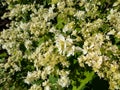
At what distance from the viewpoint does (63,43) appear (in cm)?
361

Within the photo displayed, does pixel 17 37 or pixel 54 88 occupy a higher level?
pixel 17 37

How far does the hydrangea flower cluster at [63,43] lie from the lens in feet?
11.6

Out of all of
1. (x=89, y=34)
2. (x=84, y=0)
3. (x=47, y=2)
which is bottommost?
(x=89, y=34)

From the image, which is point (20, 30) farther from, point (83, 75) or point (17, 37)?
point (83, 75)

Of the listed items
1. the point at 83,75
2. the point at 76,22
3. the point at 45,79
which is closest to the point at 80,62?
the point at 83,75

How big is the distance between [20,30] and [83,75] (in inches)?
52.4

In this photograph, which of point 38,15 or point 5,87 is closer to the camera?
point 5,87

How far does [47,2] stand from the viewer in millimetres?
5312

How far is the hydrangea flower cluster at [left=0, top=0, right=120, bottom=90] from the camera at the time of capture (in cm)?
353

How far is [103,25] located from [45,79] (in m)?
0.90

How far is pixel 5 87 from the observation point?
4.28 m

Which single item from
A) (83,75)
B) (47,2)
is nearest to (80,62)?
(83,75)

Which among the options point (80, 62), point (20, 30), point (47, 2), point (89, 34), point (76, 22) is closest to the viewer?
point (80, 62)

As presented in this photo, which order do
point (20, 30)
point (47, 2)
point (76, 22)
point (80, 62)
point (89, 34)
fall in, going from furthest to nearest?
1. point (47, 2)
2. point (20, 30)
3. point (76, 22)
4. point (89, 34)
5. point (80, 62)
